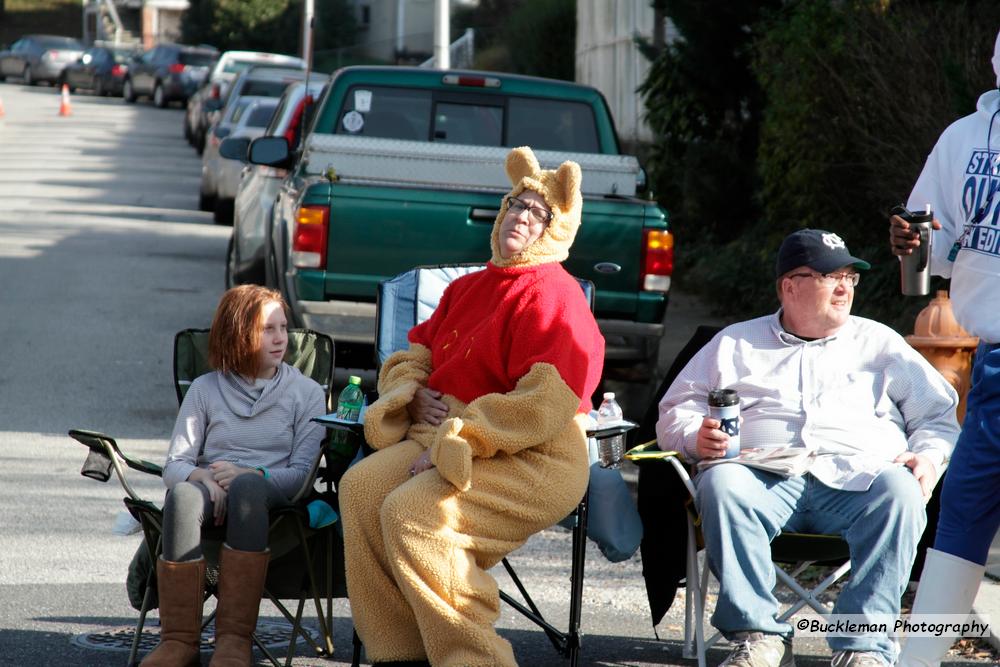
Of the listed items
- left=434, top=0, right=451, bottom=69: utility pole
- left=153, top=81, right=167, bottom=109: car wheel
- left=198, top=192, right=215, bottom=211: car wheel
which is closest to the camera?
left=434, top=0, right=451, bottom=69: utility pole

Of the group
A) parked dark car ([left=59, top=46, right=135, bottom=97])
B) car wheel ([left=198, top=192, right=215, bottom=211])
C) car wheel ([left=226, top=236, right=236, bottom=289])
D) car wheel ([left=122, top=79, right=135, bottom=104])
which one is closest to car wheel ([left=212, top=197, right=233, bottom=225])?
car wheel ([left=198, top=192, right=215, bottom=211])

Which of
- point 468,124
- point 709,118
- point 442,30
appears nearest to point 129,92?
point 442,30

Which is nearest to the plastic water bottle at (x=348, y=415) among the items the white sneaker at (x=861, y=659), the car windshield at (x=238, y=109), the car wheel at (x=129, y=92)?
the white sneaker at (x=861, y=659)

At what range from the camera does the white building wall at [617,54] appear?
24281mm

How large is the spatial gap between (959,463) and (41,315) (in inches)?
367

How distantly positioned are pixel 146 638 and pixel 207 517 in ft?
2.20

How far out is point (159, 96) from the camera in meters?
44.0

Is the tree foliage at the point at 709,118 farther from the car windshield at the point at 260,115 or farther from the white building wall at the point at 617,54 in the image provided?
the white building wall at the point at 617,54

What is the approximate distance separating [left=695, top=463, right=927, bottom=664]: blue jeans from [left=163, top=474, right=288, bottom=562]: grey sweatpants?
4.60ft

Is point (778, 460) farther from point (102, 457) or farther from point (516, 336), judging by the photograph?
point (102, 457)

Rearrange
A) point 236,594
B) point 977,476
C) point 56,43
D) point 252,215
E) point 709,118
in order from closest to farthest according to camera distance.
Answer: point 977,476 < point 236,594 < point 252,215 < point 709,118 < point 56,43

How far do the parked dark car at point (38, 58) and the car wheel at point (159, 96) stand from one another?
5.55m

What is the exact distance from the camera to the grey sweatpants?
184 inches

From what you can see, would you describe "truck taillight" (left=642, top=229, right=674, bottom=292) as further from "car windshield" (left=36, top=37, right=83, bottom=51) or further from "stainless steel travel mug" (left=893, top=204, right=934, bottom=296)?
"car windshield" (left=36, top=37, right=83, bottom=51)
